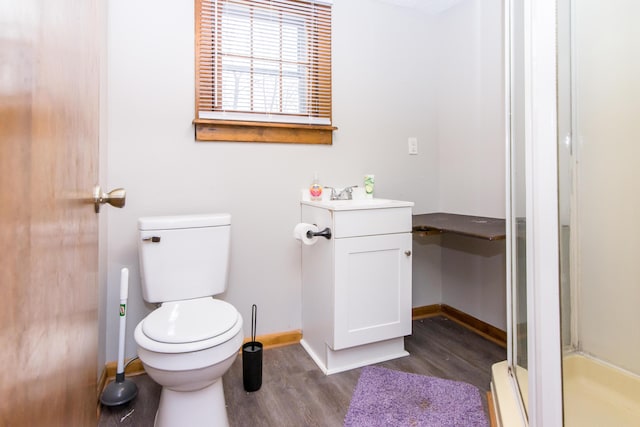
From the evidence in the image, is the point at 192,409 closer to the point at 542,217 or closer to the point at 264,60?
the point at 542,217

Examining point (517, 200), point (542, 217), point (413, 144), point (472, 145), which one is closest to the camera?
point (542, 217)

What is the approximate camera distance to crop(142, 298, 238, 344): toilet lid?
1.34 meters

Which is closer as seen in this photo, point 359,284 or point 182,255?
point 182,255

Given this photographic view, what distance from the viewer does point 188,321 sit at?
1473 millimetres

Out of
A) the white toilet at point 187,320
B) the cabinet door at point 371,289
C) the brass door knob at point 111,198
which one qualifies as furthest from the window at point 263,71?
the brass door knob at point 111,198

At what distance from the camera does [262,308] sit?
7.30 ft

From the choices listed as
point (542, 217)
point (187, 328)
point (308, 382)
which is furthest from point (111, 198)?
point (308, 382)

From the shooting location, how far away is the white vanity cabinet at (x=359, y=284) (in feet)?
6.26

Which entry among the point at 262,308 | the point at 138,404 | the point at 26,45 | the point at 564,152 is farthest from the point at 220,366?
the point at 564,152

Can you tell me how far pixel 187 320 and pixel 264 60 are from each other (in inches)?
58.1

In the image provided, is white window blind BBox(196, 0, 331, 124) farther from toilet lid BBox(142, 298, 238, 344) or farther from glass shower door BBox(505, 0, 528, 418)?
glass shower door BBox(505, 0, 528, 418)

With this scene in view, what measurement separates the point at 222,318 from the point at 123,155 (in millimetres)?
1011

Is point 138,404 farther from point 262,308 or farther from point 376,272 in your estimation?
point 376,272

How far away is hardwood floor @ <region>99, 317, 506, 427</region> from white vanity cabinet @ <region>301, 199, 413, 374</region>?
96 millimetres
